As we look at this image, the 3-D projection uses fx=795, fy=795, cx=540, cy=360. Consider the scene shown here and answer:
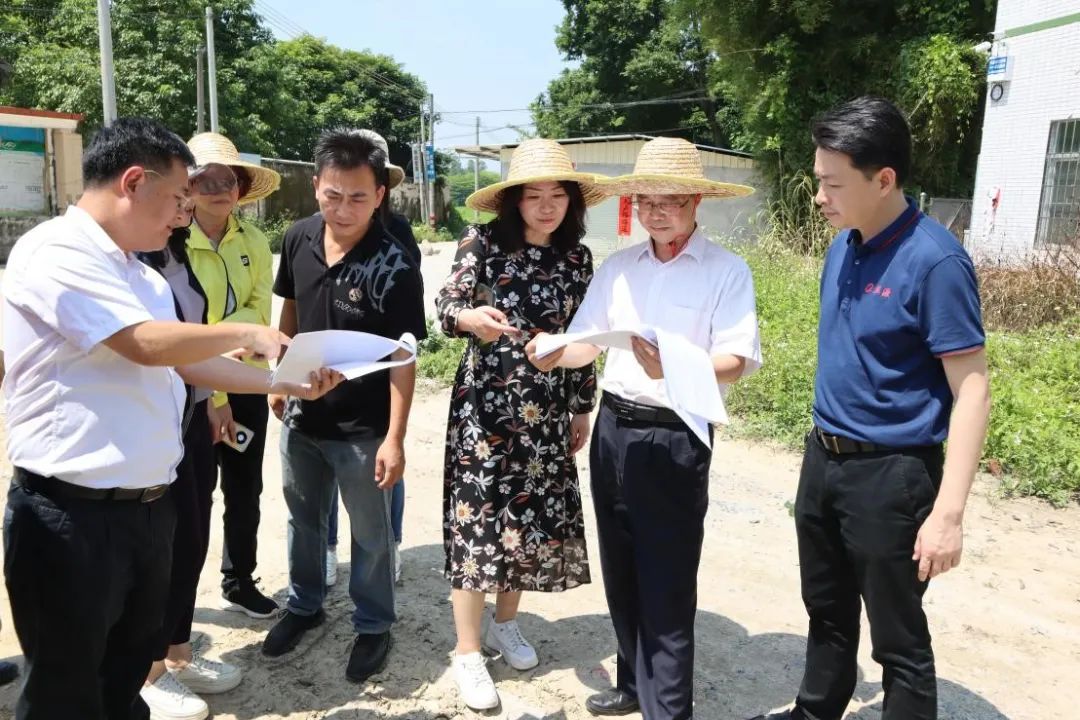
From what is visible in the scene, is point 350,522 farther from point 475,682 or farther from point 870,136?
point 870,136

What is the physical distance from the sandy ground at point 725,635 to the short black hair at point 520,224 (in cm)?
157

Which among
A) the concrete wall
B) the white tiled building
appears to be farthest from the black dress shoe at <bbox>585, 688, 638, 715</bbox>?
the concrete wall

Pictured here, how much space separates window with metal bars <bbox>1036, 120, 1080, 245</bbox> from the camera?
9.25m

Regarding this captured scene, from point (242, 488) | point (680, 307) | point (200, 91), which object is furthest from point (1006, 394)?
point (200, 91)

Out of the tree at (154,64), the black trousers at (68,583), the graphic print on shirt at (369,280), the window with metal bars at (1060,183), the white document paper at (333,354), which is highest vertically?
the tree at (154,64)

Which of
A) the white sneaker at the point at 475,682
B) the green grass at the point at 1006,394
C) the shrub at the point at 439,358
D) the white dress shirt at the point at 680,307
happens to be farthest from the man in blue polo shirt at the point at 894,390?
the shrub at the point at 439,358

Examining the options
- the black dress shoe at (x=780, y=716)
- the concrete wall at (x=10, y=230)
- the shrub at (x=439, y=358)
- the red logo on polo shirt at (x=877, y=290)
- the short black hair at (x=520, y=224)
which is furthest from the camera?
the concrete wall at (x=10, y=230)

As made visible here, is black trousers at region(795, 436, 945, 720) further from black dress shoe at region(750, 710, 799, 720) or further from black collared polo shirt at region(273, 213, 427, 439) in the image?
black collared polo shirt at region(273, 213, 427, 439)

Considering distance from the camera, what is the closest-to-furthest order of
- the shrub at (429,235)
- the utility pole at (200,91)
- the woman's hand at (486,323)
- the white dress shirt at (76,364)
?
1. the white dress shirt at (76,364)
2. the woman's hand at (486,323)
3. the utility pole at (200,91)
4. the shrub at (429,235)

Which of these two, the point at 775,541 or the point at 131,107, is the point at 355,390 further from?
the point at 131,107

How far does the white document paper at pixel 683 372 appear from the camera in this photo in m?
1.95

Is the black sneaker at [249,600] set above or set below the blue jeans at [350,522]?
below

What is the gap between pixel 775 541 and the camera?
13.4 feet

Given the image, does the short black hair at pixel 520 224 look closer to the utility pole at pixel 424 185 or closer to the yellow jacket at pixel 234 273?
the yellow jacket at pixel 234 273
